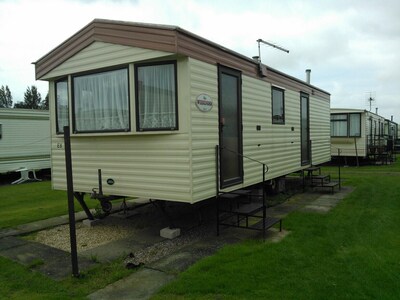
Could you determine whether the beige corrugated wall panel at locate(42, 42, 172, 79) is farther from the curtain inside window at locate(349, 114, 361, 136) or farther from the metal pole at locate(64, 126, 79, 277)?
the curtain inside window at locate(349, 114, 361, 136)

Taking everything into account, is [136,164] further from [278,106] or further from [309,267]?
[278,106]

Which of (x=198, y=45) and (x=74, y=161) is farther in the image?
(x=74, y=161)

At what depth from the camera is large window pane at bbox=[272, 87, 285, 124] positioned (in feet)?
25.3

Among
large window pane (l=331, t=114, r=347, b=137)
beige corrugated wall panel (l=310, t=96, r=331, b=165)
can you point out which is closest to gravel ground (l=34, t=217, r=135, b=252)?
beige corrugated wall panel (l=310, t=96, r=331, b=165)

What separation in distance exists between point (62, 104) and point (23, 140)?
8.81 metres

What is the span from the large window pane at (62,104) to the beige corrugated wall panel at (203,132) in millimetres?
2542

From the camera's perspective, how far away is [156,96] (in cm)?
505

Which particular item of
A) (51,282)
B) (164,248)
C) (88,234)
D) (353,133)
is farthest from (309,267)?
(353,133)

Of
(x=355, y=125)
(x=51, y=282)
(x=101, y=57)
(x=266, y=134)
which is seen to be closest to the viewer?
(x=51, y=282)

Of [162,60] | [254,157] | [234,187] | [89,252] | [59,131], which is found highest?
[162,60]

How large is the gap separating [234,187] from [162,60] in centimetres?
234

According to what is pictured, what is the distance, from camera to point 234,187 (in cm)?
588

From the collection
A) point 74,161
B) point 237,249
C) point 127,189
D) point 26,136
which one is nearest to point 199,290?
point 237,249

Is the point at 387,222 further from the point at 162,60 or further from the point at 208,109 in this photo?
the point at 162,60
